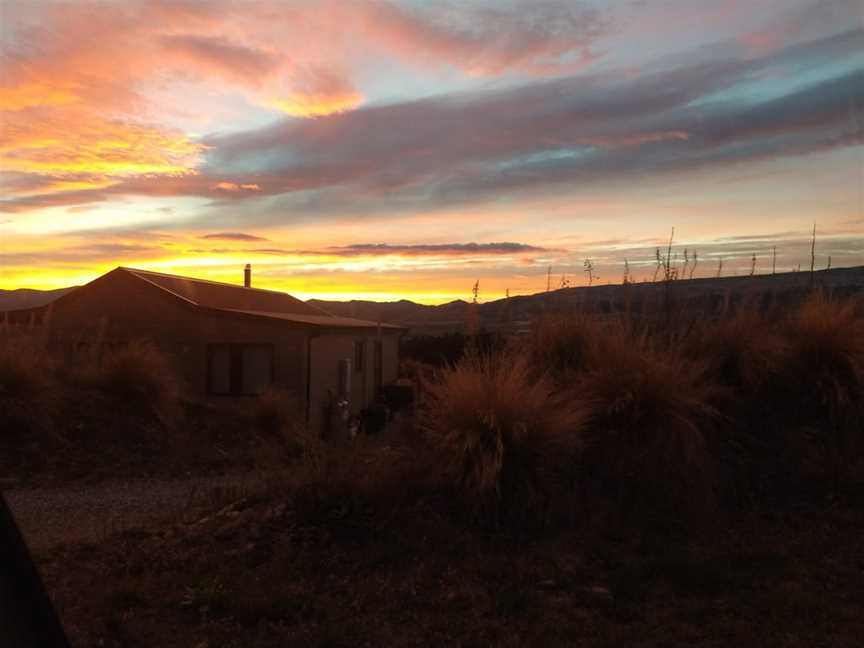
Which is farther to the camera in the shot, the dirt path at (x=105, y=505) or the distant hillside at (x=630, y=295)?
the distant hillside at (x=630, y=295)

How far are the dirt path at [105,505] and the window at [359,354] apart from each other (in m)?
13.0

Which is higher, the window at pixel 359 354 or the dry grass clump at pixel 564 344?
the dry grass clump at pixel 564 344

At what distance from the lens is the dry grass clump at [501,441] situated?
6199 millimetres

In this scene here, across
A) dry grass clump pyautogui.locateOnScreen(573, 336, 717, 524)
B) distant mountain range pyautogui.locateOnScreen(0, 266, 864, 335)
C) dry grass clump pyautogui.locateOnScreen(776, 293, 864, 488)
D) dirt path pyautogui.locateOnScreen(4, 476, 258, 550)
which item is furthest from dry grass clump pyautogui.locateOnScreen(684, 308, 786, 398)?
dirt path pyautogui.locateOnScreen(4, 476, 258, 550)

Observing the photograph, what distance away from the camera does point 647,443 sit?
6.88 metres

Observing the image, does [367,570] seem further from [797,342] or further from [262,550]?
[797,342]

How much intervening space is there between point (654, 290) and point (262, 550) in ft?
20.4

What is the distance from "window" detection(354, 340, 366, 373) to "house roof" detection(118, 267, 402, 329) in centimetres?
59

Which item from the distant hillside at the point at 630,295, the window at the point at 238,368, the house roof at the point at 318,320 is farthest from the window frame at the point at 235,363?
the distant hillside at the point at 630,295

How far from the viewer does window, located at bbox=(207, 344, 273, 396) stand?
66.7ft

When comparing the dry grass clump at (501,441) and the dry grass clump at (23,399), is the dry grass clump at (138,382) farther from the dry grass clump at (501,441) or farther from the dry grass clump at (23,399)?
the dry grass clump at (501,441)

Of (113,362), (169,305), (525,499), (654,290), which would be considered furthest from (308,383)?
(525,499)

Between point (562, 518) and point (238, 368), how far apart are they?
15431mm

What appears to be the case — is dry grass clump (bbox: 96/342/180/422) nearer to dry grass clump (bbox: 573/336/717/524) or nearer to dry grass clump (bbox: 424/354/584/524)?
dry grass clump (bbox: 424/354/584/524)
